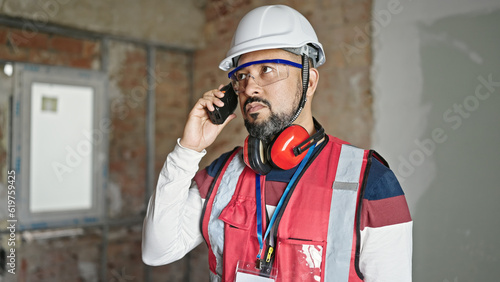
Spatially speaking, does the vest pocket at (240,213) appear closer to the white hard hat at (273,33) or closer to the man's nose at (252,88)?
the man's nose at (252,88)

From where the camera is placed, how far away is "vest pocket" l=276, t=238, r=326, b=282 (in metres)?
1.27

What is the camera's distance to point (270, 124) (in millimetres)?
1457

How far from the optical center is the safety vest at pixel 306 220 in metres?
1.25

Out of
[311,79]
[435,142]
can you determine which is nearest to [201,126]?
[311,79]

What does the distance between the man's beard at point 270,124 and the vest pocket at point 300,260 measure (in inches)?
15.3

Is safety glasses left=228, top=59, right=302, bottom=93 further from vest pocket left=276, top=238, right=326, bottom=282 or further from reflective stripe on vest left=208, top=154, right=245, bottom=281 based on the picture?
vest pocket left=276, top=238, right=326, bottom=282

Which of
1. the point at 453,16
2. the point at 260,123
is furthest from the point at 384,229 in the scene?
the point at 453,16

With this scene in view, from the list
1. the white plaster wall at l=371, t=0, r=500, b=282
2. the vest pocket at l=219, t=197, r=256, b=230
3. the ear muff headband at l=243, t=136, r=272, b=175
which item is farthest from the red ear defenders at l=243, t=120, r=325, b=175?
the white plaster wall at l=371, t=0, r=500, b=282

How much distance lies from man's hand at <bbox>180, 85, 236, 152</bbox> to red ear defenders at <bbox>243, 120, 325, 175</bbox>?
0.17 meters

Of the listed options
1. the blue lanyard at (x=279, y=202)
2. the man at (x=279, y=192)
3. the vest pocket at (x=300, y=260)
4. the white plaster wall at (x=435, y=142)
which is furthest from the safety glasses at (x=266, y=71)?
the white plaster wall at (x=435, y=142)

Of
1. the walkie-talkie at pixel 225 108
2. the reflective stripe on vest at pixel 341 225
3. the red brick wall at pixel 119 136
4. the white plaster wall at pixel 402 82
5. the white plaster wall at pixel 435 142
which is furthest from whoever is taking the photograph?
the red brick wall at pixel 119 136

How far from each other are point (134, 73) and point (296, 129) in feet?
9.22

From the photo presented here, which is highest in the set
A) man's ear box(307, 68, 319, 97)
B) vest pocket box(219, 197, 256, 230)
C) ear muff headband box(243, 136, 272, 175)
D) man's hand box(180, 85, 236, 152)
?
man's ear box(307, 68, 319, 97)

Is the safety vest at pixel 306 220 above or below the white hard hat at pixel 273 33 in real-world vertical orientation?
below
